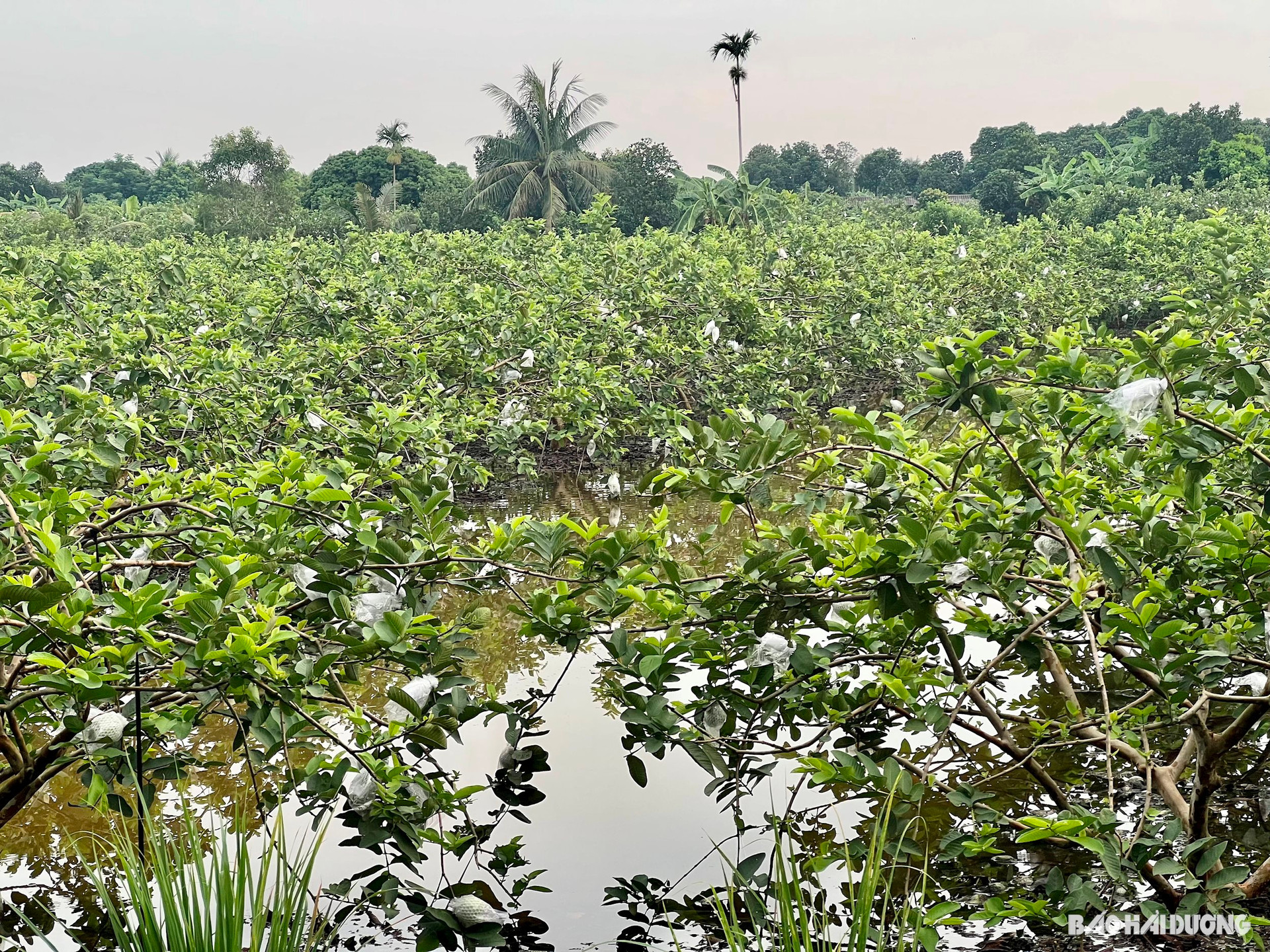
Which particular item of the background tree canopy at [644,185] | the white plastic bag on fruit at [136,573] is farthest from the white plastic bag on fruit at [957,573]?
the background tree canopy at [644,185]

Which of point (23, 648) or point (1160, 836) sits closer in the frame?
point (23, 648)

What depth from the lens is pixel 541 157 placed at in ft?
104

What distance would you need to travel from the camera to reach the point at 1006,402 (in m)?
2.00

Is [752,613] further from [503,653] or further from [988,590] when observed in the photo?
[503,653]

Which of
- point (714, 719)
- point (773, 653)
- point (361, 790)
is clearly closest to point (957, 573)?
point (773, 653)

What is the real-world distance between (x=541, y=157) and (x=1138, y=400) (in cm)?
3142

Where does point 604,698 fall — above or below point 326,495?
above

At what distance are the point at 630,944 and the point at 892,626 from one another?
0.88 m

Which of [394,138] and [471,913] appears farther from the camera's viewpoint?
[394,138]

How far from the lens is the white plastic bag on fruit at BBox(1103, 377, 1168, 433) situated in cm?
181

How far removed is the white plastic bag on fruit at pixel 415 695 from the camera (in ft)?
6.10

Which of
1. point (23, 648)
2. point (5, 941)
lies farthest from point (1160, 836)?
point (5, 941)

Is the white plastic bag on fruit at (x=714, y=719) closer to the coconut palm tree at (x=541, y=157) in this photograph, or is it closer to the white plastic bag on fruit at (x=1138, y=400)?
the white plastic bag on fruit at (x=1138, y=400)

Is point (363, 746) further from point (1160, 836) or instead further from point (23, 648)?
point (1160, 836)
